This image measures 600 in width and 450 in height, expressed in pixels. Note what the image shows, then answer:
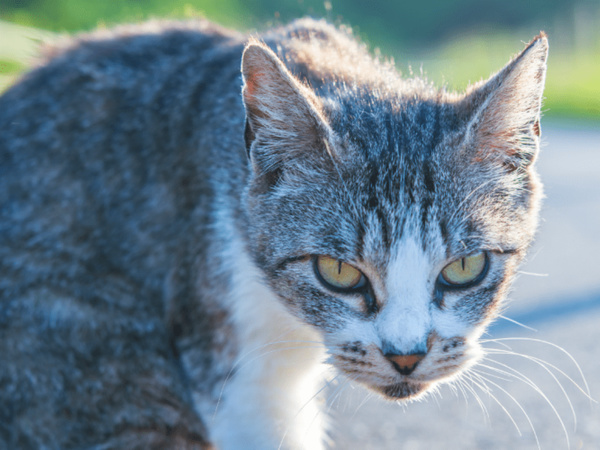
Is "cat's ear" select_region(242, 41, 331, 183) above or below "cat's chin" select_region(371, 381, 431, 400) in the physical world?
above

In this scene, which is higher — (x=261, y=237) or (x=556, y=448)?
(x=261, y=237)

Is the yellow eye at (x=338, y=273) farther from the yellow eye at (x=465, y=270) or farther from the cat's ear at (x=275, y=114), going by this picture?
the cat's ear at (x=275, y=114)

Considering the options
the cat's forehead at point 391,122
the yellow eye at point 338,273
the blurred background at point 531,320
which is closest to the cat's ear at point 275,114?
the cat's forehead at point 391,122

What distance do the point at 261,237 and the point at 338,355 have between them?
48 cm

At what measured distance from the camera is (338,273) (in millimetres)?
2113

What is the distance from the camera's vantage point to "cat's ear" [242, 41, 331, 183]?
80.4 inches

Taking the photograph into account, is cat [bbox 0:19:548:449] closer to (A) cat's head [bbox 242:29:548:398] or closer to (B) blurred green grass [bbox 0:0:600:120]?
(A) cat's head [bbox 242:29:548:398]

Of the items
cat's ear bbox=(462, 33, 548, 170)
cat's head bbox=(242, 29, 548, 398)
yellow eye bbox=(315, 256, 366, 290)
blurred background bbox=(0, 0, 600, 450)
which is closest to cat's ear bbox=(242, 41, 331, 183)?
cat's head bbox=(242, 29, 548, 398)

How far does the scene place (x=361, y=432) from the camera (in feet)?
9.23

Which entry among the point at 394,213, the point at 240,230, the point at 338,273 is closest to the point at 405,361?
the point at 338,273

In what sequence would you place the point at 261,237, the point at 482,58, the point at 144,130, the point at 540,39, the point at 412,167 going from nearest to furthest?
the point at 540,39, the point at 412,167, the point at 261,237, the point at 144,130, the point at 482,58

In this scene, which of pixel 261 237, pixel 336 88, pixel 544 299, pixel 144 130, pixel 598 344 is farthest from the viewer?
pixel 544 299

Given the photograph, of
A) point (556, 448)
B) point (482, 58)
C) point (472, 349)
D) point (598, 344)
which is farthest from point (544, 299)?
point (482, 58)

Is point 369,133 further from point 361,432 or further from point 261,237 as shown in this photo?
point 361,432
